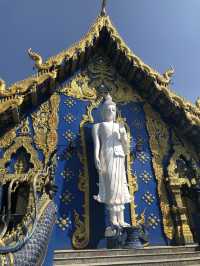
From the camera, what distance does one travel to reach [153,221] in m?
7.25

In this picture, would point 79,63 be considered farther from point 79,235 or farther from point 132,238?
point 132,238

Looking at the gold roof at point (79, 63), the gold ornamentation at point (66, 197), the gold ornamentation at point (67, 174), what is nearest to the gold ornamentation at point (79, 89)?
the gold roof at point (79, 63)

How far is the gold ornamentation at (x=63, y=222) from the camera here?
6609 millimetres

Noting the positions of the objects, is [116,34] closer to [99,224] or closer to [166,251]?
[99,224]

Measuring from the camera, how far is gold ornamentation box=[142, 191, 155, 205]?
293 inches

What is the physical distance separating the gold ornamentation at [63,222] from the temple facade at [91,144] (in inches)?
0.8

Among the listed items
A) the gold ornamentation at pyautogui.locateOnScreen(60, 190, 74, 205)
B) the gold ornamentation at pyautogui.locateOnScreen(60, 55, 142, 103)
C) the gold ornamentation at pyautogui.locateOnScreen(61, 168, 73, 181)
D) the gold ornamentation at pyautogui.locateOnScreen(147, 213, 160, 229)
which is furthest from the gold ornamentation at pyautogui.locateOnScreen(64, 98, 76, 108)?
the gold ornamentation at pyautogui.locateOnScreen(147, 213, 160, 229)

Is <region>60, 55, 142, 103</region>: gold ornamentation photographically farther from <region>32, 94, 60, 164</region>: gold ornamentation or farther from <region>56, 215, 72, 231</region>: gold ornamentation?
<region>56, 215, 72, 231</region>: gold ornamentation

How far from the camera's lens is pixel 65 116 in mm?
8086

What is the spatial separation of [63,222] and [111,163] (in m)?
1.58

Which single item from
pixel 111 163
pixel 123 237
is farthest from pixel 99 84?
pixel 123 237

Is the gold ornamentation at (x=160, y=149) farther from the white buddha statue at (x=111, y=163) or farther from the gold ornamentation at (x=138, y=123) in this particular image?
the white buddha statue at (x=111, y=163)

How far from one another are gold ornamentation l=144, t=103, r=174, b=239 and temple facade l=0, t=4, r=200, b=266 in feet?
0.08

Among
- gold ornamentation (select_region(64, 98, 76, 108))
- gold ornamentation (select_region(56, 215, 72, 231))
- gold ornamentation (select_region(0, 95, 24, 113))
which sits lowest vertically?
gold ornamentation (select_region(56, 215, 72, 231))
